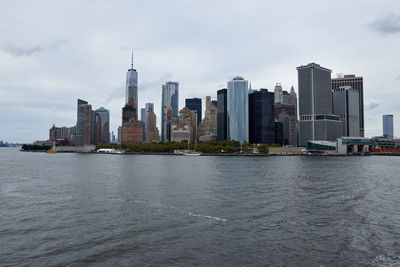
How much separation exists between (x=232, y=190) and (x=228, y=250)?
105 ft

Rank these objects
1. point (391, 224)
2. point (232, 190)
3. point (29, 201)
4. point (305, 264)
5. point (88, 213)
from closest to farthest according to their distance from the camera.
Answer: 1. point (305, 264)
2. point (391, 224)
3. point (88, 213)
4. point (29, 201)
5. point (232, 190)

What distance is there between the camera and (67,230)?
32.4 m

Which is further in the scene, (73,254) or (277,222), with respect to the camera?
(277,222)

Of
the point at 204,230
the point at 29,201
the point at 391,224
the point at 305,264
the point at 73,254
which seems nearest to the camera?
the point at 305,264

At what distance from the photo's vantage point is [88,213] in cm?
3956

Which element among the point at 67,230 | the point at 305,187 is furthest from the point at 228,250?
the point at 305,187

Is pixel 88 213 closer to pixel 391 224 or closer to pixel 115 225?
pixel 115 225

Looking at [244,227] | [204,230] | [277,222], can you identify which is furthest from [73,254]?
[277,222]

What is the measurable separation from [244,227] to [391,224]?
16.8m

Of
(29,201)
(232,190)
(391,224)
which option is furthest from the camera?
(232,190)

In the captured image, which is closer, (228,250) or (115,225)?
(228,250)

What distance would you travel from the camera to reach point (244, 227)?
3312 cm

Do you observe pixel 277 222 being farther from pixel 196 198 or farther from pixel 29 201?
pixel 29 201

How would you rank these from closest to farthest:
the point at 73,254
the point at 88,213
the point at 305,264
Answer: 1. the point at 305,264
2. the point at 73,254
3. the point at 88,213
